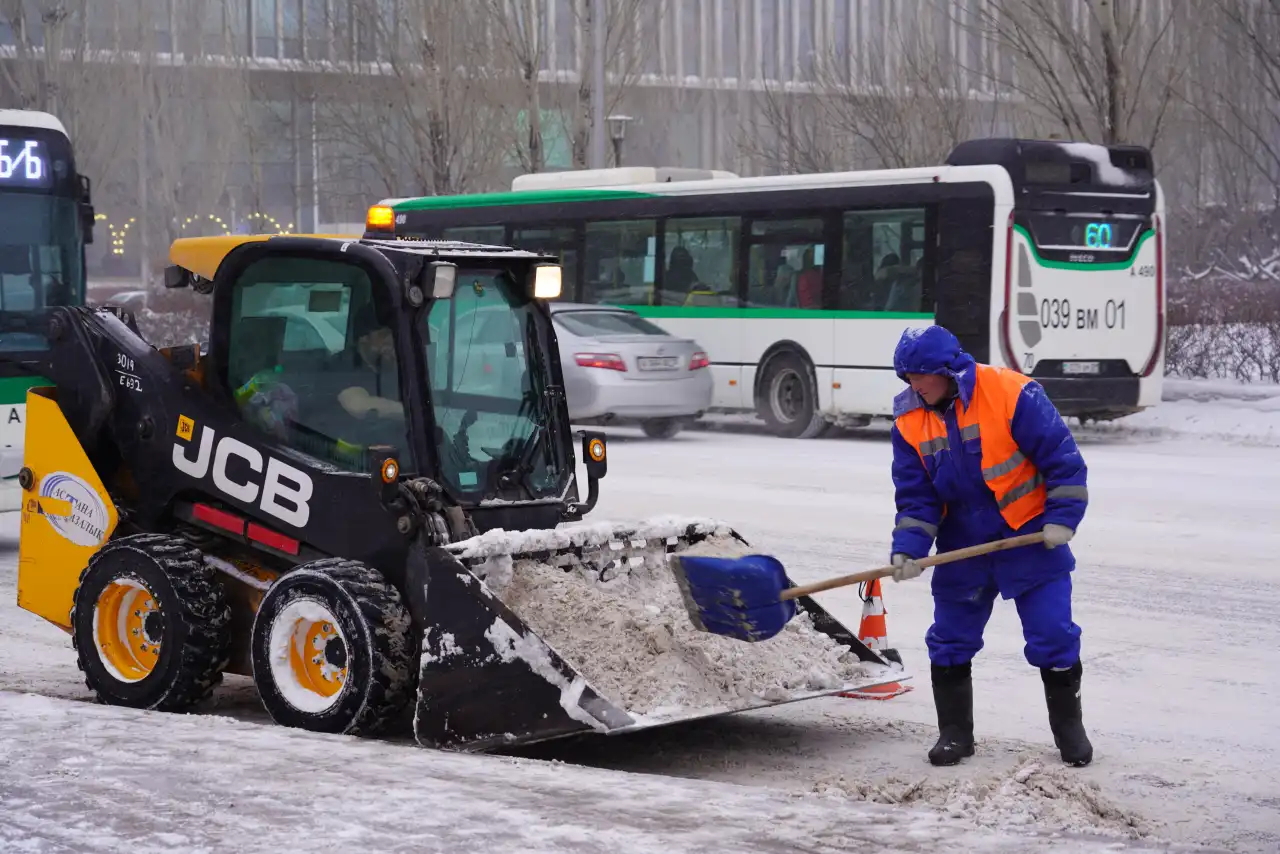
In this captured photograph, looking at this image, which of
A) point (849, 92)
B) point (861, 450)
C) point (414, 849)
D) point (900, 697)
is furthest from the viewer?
point (849, 92)

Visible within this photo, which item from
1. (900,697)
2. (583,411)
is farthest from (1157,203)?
(900,697)

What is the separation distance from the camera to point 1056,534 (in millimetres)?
6098

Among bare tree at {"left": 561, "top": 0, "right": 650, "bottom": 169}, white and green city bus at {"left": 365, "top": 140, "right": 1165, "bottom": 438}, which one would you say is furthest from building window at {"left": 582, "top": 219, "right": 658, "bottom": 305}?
bare tree at {"left": 561, "top": 0, "right": 650, "bottom": 169}

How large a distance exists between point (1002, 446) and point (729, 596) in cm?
107

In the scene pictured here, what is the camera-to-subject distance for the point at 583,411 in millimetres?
18922

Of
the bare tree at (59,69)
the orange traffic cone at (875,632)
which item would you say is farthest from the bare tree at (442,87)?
the orange traffic cone at (875,632)

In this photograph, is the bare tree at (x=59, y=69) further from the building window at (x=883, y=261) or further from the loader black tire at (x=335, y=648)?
the loader black tire at (x=335, y=648)

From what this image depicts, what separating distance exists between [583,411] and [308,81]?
36.7 metres

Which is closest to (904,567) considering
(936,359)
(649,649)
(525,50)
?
(936,359)

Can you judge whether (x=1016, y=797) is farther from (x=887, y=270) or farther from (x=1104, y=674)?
(x=887, y=270)

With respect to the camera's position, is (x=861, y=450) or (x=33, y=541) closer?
(x=33, y=541)

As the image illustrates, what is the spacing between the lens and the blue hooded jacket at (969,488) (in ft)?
20.4

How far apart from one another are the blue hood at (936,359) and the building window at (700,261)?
14904mm

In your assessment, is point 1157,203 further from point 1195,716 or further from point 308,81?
point 308,81
